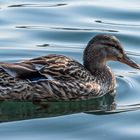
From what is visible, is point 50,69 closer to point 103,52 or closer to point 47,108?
point 47,108

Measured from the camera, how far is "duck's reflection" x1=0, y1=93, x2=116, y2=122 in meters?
10.9

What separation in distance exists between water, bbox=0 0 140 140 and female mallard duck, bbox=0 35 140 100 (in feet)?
0.51

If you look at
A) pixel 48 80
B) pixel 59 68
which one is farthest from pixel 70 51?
pixel 48 80

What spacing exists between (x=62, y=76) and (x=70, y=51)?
2211 millimetres

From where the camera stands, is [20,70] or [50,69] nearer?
[20,70]

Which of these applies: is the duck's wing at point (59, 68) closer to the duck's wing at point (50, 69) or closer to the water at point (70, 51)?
the duck's wing at point (50, 69)

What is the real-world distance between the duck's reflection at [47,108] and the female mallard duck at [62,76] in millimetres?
98

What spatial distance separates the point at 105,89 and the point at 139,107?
1031 millimetres

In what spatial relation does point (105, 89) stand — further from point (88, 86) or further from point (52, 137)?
point (52, 137)

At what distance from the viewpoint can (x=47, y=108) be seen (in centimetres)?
→ 1134

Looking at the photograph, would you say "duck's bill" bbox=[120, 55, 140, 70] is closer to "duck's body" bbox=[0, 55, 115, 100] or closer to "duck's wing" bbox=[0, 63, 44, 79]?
"duck's body" bbox=[0, 55, 115, 100]

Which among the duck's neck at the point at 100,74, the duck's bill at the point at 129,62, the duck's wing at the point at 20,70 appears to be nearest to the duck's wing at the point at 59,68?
the duck's wing at the point at 20,70

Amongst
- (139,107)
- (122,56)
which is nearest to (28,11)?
(122,56)

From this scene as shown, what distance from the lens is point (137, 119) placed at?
1088 cm
